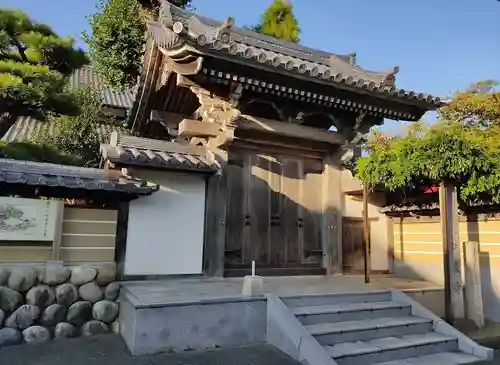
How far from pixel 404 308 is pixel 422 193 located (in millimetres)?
2828

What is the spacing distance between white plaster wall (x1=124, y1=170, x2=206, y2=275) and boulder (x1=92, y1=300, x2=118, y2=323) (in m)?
0.84

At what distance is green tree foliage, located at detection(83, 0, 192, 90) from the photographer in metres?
11.8

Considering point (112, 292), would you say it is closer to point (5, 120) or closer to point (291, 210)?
point (291, 210)

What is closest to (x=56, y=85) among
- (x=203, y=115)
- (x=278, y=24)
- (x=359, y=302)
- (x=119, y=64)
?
(x=203, y=115)

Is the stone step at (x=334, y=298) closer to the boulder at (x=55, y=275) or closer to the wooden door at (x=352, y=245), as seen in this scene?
the wooden door at (x=352, y=245)

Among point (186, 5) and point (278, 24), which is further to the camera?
point (278, 24)

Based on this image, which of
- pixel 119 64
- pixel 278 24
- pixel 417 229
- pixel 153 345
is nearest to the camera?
pixel 153 345

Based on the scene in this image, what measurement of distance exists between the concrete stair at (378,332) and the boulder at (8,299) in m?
3.34

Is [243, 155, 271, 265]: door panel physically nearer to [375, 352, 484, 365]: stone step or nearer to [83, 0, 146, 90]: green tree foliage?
[375, 352, 484, 365]: stone step

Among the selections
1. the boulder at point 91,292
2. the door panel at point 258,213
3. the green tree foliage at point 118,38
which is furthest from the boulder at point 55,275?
the green tree foliage at point 118,38

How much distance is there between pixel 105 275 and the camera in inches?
202

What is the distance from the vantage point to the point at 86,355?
13.4ft

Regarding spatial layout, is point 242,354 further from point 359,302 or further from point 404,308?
point 404,308

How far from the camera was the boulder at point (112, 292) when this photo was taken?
5.10 metres
